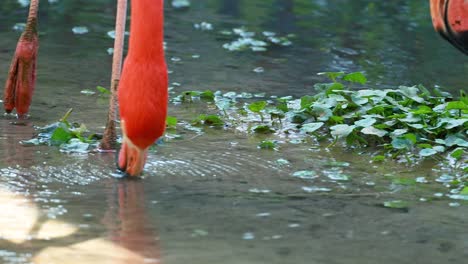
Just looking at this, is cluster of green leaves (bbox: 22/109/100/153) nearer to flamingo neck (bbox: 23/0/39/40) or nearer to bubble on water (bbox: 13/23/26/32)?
flamingo neck (bbox: 23/0/39/40)

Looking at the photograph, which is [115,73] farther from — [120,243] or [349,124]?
[349,124]

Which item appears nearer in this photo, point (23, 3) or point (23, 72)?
point (23, 72)

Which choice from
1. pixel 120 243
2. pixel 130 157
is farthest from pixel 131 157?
pixel 120 243

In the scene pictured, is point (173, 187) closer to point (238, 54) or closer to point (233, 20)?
point (238, 54)

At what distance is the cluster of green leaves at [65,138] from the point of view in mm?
3523

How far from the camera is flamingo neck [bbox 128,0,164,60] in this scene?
2.51 m

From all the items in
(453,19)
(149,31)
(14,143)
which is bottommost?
(14,143)

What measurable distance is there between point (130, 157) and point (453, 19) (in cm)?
109

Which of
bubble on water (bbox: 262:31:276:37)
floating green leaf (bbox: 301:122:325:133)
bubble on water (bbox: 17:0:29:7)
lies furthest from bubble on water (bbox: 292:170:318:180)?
bubble on water (bbox: 17:0:29:7)

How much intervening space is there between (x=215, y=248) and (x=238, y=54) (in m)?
3.45

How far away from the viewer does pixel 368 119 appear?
379 centimetres

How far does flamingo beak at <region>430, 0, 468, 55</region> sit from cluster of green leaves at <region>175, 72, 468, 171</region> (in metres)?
1.37

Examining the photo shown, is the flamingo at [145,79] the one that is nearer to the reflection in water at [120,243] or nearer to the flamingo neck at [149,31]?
the flamingo neck at [149,31]

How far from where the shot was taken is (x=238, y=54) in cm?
586
